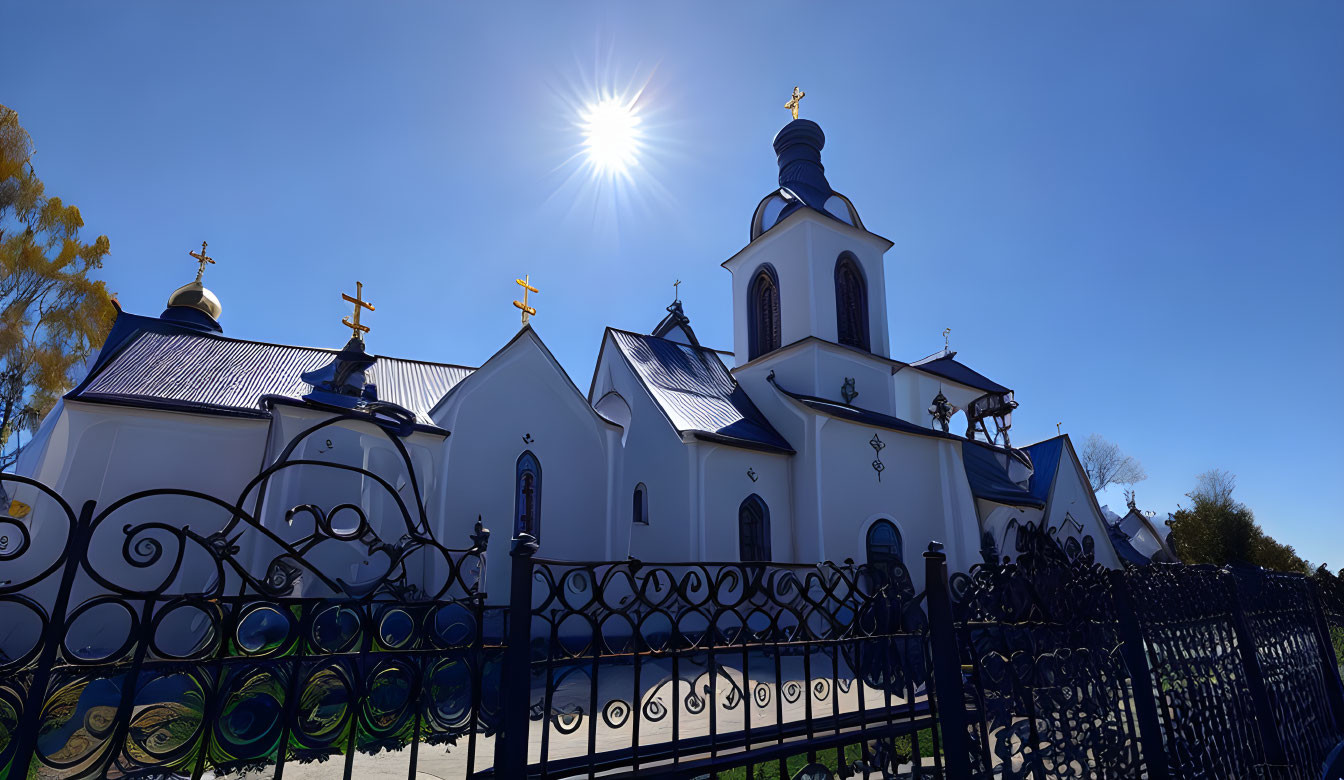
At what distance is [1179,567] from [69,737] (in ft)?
20.8

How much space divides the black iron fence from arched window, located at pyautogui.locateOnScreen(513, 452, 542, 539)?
313 inches

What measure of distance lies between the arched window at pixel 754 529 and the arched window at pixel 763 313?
584 cm

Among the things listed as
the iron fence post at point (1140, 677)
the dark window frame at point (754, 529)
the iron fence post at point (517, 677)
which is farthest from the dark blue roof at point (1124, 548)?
the iron fence post at point (517, 677)

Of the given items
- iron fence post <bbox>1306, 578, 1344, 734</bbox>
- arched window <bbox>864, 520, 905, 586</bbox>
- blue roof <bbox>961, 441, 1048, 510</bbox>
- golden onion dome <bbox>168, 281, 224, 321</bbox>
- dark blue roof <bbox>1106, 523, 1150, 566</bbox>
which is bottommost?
iron fence post <bbox>1306, 578, 1344, 734</bbox>

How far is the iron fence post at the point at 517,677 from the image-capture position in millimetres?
2525

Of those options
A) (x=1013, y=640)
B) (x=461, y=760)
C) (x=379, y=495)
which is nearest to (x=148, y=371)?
(x=379, y=495)

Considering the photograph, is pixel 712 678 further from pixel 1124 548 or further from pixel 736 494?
pixel 1124 548

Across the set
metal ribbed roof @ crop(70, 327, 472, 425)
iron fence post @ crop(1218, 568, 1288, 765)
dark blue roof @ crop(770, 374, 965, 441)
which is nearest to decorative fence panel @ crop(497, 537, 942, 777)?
iron fence post @ crop(1218, 568, 1288, 765)

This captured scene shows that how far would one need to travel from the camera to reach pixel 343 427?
12.0 meters

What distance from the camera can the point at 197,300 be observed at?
719 inches

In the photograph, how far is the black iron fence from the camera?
2234 millimetres

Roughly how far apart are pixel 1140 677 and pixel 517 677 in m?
3.52

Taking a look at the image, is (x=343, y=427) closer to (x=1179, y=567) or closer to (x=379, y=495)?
(x=379, y=495)

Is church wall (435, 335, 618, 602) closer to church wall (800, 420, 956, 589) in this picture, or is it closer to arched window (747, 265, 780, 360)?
church wall (800, 420, 956, 589)
